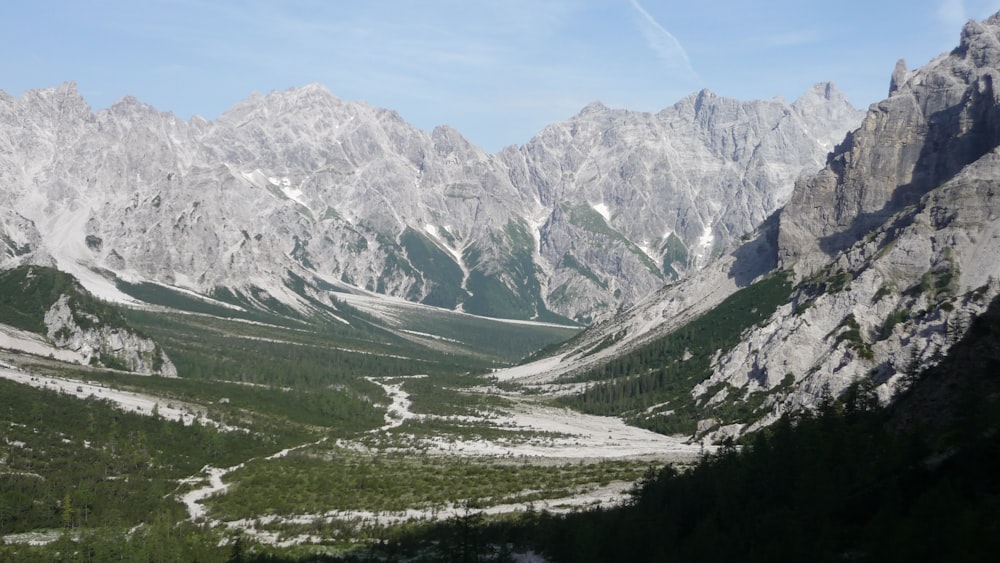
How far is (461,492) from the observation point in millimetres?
108812

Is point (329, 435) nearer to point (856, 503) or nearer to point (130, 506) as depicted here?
point (130, 506)

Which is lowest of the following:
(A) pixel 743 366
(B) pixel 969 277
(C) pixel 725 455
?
(C) pixel 725 455

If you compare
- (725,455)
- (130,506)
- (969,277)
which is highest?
(969,277)

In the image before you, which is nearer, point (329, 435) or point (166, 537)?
point (166, 537)

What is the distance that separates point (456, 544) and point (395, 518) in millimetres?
21571

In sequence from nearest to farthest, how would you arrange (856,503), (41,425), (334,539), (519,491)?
(856,503) → (334,539) → (519,491) → (41,425)

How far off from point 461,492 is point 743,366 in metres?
92.6

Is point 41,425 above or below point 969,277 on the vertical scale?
below

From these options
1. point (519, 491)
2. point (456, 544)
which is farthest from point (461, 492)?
point (456, 544)

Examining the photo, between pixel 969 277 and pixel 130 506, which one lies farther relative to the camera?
pixel 969 277

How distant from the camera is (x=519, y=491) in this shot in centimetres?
10631

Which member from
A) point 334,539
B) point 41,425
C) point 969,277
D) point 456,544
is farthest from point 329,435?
point 969,277

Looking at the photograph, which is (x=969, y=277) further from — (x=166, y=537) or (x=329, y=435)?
(x=166, y=537)

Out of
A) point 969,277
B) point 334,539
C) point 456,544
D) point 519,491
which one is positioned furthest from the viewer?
point 969,277
